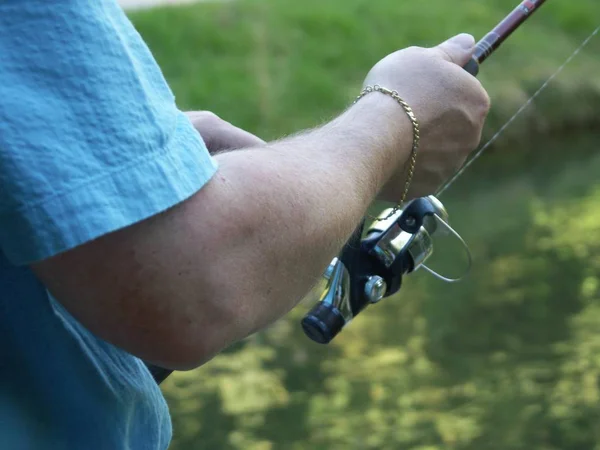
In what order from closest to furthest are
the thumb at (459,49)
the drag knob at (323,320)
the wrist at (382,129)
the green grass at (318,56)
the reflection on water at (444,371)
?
1. the wrist at (382,129)
2. the thumb at (459,49)
3. the drag knob at (323,320)
4. the reflection on water at (444,371)
5. the green grass at (318,56)

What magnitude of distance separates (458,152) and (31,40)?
0.44m

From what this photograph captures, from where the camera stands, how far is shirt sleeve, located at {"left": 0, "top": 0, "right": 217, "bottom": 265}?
56 cm

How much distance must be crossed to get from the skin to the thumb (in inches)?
6.3

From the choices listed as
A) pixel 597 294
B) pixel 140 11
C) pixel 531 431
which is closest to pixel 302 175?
pixel 531 431

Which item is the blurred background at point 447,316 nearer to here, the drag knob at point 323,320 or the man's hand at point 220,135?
the drag knob at point 323,320

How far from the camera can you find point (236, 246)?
0.63 m

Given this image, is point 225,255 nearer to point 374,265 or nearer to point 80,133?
point 80,133

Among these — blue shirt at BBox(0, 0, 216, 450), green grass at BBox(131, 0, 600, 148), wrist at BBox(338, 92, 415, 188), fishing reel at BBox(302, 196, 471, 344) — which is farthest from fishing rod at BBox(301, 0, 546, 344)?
green grass at BBox(131, 0, 600, 148)

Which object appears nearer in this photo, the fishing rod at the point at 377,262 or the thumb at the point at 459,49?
the thumb at the point at 459,49

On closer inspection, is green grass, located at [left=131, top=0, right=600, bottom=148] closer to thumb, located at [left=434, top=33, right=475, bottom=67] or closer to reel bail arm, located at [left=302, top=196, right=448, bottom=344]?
reel bail arm, located at [left=302, top=196, right=448, bottom=344]

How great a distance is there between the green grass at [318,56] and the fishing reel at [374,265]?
A: 14.7 feet

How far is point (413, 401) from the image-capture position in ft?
10.1

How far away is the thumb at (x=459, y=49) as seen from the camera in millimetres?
965

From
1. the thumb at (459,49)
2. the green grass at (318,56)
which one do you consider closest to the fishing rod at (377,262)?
the thumb at (459,49)
